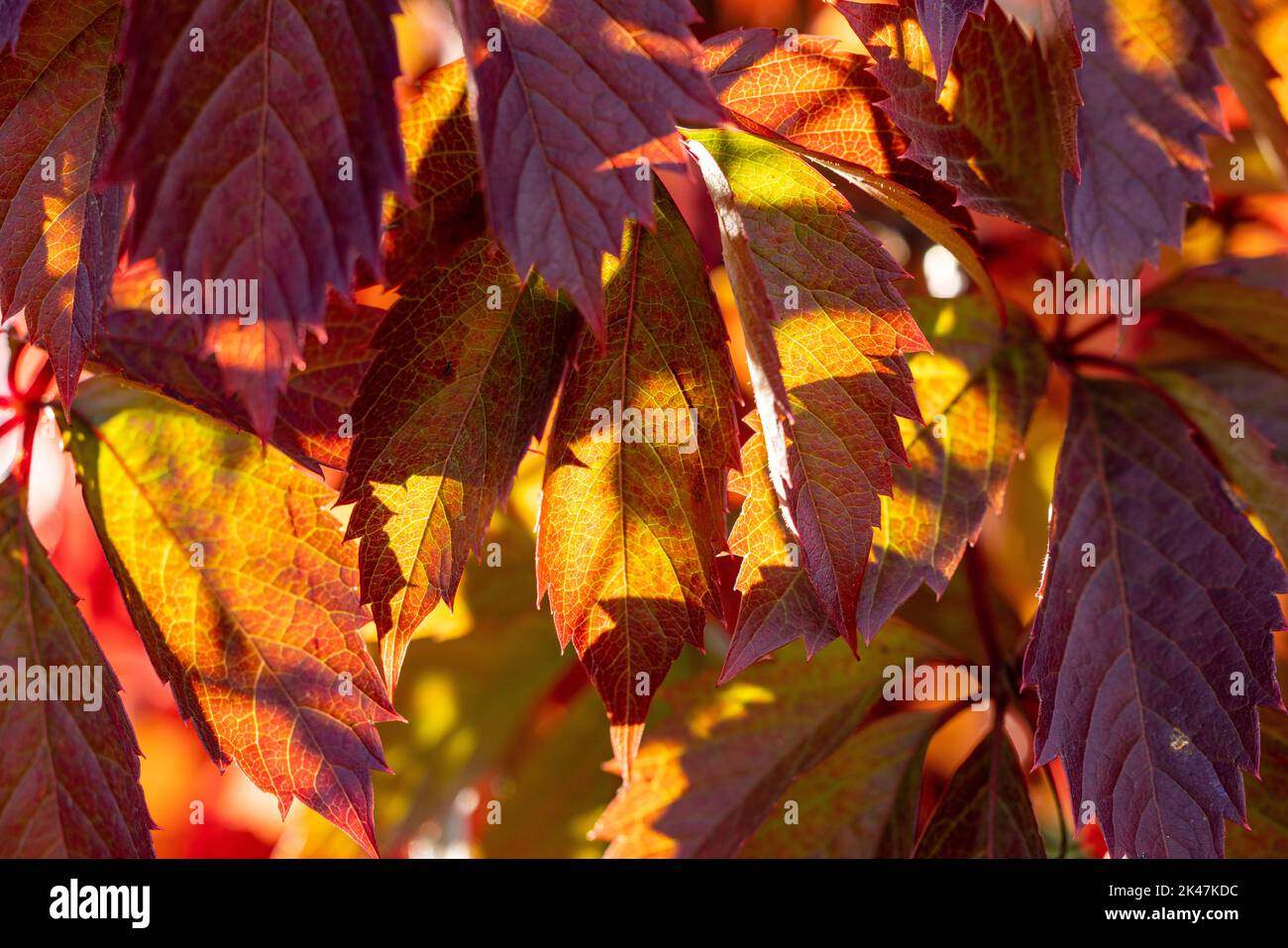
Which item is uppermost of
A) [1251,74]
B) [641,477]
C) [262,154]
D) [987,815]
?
[1251,74]

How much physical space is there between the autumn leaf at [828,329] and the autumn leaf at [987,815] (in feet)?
0.91

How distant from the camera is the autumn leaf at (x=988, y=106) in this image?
0.57m

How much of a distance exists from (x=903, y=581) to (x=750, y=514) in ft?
0.42

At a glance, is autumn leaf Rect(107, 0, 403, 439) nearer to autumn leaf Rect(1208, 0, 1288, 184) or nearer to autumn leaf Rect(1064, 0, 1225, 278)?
autumn leaf Rect(1064, 0, 1225, 278)

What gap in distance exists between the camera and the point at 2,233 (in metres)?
0.56

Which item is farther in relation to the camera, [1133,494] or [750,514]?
[1133,494]

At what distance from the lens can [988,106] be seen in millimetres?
626

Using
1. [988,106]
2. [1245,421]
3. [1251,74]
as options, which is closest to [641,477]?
[988,106]

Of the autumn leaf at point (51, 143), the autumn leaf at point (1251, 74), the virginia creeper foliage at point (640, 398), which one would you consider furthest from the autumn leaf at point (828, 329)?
the autumn leaf at point (1251, 74)

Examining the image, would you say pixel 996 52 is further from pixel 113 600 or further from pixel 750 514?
pixel 113 600

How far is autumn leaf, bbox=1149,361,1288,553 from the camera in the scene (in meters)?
0.70

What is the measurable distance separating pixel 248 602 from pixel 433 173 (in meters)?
0.29

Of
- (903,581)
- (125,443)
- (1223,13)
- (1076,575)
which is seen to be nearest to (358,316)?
(125,443)

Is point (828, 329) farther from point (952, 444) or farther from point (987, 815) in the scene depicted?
point (987, 815)
